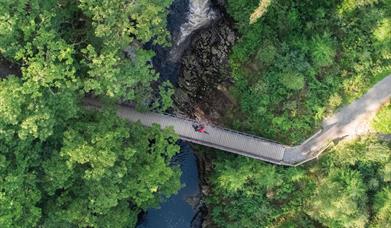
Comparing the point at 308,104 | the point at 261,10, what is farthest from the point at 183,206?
the point at 261,10

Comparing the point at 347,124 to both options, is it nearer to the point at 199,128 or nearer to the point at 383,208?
the point at 383,208

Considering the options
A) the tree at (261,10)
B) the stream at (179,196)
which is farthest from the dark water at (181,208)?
the tree at (261,10)

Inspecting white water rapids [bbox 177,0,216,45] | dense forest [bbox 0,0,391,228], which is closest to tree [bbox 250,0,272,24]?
dense forest [bbox 0,0,391,228]

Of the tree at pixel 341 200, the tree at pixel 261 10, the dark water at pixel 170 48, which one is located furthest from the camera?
the dark water at pixel 170 48

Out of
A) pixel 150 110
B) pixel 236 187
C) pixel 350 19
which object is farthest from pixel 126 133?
pixel 350 19

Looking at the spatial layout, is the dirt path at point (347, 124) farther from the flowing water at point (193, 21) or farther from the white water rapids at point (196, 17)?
the white water rapids at point (196, 17)

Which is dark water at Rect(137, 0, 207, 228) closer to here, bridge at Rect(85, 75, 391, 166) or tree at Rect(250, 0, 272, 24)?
bridge at Rect(85, 75, 391, 166)
